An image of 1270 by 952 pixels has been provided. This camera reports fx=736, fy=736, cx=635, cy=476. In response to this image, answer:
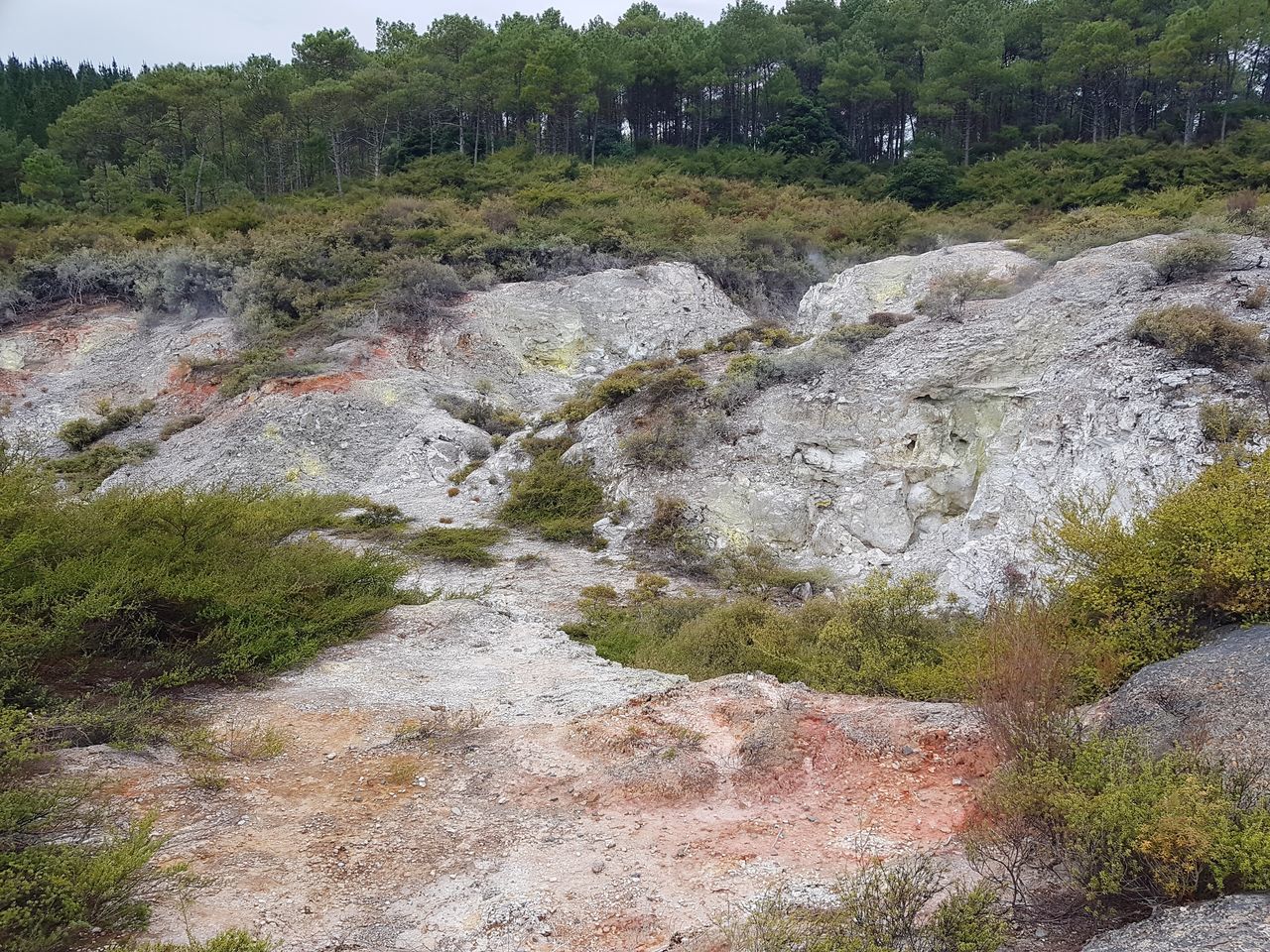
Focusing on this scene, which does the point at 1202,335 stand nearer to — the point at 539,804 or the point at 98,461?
the point at 539,804

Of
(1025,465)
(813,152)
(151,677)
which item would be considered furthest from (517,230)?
(151,677)

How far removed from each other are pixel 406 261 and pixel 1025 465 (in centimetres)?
2132

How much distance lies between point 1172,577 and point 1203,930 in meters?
4.10

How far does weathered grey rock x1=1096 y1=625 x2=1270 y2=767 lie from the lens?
4.77m

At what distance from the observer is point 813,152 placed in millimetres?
40781

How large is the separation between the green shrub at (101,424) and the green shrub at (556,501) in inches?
505

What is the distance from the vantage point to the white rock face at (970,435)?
37.5ft

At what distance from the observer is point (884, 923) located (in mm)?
3861

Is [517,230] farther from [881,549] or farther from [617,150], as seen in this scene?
[881,549]

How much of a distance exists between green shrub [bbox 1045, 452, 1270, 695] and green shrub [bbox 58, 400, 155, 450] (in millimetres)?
24577

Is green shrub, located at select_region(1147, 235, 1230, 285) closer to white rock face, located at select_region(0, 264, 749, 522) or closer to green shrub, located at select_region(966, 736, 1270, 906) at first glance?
green shrub, located at select_region(966, 736, 1270, 906)

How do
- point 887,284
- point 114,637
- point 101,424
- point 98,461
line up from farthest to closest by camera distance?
point 887,284 < point 101,424 < point 98,461 < point 114,637

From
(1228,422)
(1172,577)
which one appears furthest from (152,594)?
(1228,422)

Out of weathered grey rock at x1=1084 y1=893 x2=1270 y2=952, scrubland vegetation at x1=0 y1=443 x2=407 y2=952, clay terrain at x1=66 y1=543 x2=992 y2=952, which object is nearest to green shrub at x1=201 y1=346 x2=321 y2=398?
scrubland vegetation at x1=0 y1=443 x2=407 y2=952
